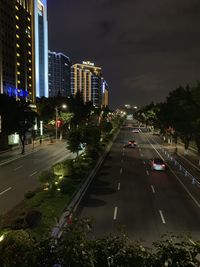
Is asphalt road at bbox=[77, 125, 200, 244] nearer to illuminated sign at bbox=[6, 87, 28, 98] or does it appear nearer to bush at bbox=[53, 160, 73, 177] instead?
bush at bbox=[53, 160, 73, 177]

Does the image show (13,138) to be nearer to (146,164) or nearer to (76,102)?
(146,164)

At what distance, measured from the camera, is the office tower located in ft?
406

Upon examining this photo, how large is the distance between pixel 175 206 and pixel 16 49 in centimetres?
11999

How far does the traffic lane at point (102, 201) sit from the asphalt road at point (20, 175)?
16.5 ft

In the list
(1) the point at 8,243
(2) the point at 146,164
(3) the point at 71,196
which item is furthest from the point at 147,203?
(2) the point at 146,164

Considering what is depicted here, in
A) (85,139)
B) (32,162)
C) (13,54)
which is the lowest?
(32,162)

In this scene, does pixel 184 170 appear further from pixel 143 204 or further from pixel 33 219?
pixel 33 219

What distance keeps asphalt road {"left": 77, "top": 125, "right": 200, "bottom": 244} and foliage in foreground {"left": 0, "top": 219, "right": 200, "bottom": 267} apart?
5387 mm

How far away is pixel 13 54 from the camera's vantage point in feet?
431

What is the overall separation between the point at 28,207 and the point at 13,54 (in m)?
116

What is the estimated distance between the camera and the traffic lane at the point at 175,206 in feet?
68.2

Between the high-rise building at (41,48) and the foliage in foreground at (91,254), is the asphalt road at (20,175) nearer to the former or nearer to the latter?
the foliage in foreground at (91,254)

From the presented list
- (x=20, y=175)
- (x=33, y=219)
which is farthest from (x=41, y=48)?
(x=33, y=219)

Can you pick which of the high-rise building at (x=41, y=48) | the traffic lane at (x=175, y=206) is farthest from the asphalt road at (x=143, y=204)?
the high-rise building at (x=41, y=48)
